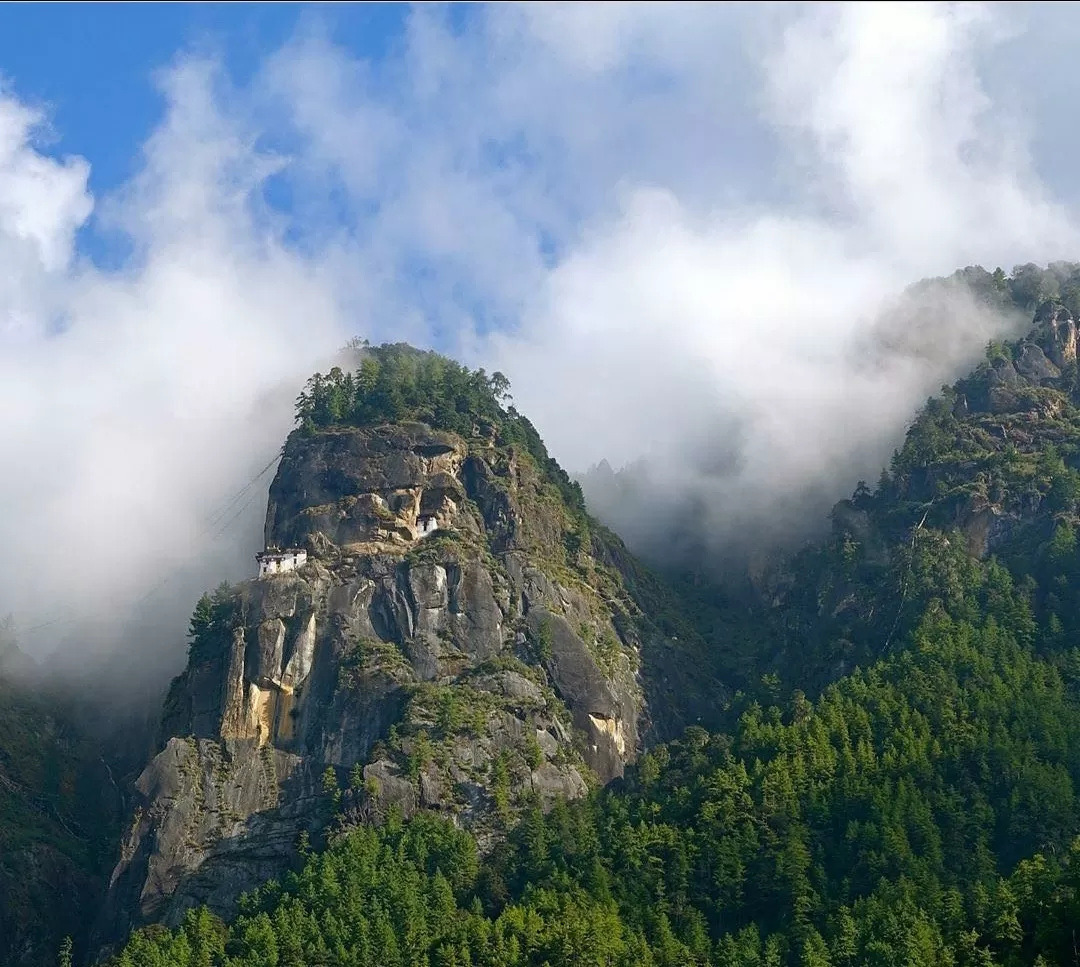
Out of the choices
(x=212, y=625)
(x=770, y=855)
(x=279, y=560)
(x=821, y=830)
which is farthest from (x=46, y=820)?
(x=821, y=830)

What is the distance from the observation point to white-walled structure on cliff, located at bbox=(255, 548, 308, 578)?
168875 millimetres

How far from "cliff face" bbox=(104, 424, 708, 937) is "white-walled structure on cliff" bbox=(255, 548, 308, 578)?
126 centimetres

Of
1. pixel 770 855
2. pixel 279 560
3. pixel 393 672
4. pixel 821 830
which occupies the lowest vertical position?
pixel 770 855

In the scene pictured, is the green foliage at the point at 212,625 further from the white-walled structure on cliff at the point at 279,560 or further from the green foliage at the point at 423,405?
the green foliage at the point at 423,405

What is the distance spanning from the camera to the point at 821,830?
14388cm

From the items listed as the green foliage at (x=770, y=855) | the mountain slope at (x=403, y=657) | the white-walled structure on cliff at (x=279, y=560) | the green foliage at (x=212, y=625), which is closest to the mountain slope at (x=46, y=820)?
the mountain slope at (x=403, y=657)

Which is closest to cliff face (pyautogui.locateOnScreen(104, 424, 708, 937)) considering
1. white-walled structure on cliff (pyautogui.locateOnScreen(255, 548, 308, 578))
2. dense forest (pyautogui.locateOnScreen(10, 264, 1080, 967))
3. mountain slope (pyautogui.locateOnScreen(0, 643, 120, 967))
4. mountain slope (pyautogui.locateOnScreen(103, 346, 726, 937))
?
mountain slope (pyautogui.locateOnScreen(103, 346, 726, 937))

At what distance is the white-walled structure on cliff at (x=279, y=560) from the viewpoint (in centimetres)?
16888

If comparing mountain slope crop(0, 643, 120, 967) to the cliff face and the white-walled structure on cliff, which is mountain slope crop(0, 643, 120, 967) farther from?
the white-walled structure on cliff

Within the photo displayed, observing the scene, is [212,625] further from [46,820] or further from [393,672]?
[46,820]

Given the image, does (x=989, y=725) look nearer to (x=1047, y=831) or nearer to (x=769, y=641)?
(x=1047, y=831)

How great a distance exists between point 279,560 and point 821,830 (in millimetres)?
54430

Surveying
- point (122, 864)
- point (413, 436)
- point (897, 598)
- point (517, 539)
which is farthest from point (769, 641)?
point (122, 864)

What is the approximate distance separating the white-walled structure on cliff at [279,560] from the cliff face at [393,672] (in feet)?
4.14
